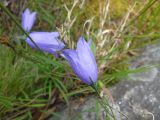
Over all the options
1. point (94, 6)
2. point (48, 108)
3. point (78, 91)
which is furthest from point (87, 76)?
point (94, 6)

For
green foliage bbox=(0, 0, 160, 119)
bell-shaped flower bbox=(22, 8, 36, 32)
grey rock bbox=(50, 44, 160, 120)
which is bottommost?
grey rock bbox=(50, 44, 160, 120)

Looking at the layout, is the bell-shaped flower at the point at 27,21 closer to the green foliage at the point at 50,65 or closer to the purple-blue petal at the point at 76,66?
the green foliage at the point at 50,65

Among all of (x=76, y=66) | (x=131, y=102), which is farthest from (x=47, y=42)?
(x=131, y=102)

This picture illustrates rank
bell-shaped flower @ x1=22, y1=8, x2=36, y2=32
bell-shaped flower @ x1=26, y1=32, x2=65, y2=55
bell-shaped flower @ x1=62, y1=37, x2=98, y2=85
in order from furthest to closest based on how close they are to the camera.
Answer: bell-shaped flower @ x1=22, y1=8, x2=36, y2=32 → bell-shaped flower @ x1=26, y1=32, x2=65, y2=55 → bell-shaped flower @ x1=62, y1=37, x2=98, y2=85

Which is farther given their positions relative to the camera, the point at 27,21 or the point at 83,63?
the point at 27,21

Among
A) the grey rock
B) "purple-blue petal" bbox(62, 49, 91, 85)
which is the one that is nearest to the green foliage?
the grey rock

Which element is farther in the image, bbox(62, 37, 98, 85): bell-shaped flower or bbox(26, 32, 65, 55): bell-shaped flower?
bbox(26, 32, 65, 55): bell-shaped flower

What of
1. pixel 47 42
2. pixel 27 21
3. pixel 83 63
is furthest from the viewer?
pixel 27 21

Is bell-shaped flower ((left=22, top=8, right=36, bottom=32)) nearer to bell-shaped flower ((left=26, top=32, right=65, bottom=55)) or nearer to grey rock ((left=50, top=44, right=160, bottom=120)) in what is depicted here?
bell-shaped flower ((left=26, top=32, right=65, bottom=55))

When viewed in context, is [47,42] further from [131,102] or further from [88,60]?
[131,102]
